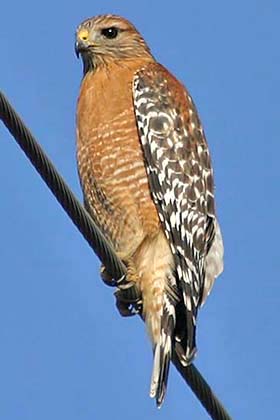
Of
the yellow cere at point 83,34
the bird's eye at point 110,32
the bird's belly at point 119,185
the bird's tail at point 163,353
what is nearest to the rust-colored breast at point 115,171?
the bird's belly at point 119,185

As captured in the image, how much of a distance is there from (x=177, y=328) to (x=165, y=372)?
462 millimetres

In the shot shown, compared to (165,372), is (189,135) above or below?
above

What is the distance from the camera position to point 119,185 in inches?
327

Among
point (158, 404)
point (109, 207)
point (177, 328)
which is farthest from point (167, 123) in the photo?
point (158, 404)

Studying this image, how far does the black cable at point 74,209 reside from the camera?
5.67m

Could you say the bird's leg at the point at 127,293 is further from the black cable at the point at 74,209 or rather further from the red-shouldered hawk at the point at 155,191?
the black cable at the point at 74,209

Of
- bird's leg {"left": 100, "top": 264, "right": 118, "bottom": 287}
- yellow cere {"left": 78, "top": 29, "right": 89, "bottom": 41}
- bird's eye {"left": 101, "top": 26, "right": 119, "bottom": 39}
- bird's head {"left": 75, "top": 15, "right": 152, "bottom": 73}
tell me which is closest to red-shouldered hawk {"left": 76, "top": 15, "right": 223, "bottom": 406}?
bird's leg {"left": 100, "top": 264, "right": 118, "bottom": 287}

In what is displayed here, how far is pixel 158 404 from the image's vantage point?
23.8 ft

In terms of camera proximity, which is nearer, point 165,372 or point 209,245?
point 165,372

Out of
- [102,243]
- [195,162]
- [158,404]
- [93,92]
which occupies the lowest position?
[158,404]

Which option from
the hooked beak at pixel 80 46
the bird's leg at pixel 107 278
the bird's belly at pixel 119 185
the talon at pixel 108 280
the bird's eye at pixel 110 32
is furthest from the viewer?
the bird's eye at pixel 110 32

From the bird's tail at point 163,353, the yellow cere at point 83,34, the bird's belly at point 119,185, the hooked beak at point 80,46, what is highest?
the yellow cere at point 83,34

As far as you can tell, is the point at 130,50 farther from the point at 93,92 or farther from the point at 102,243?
the point at 102,243

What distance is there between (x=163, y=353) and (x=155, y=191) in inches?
46.5
